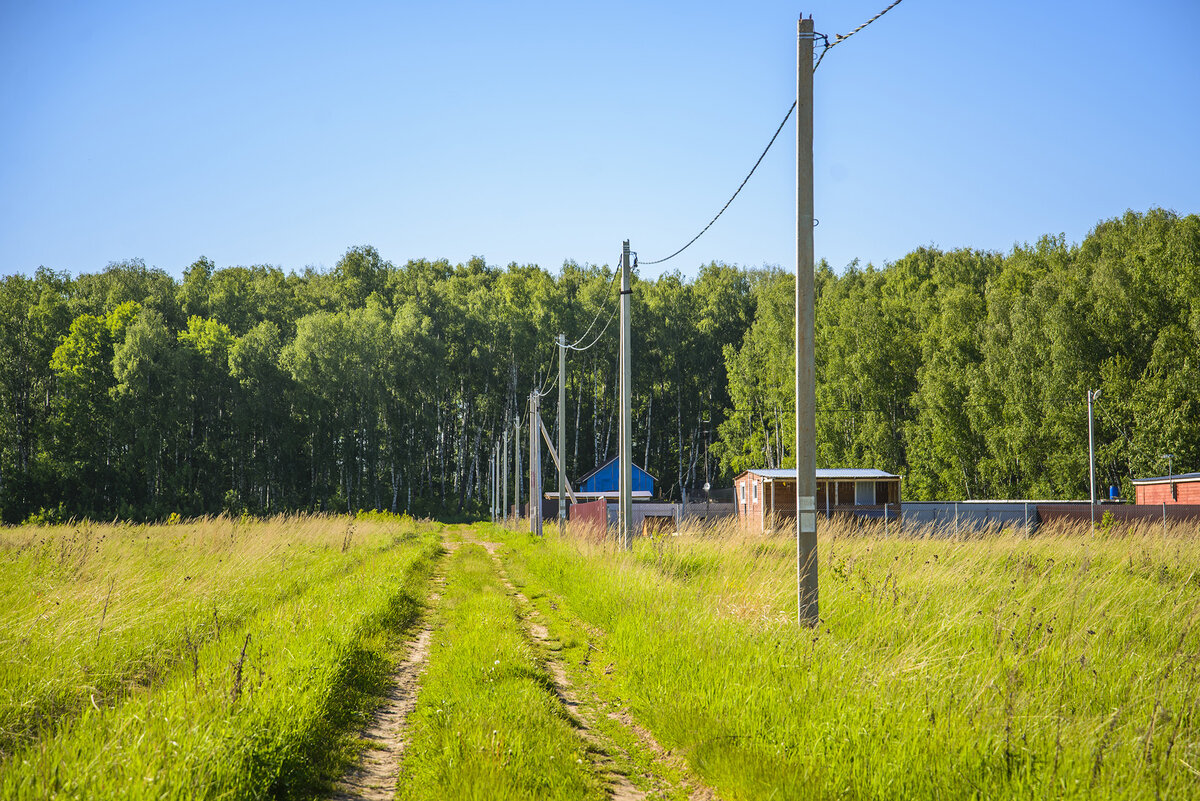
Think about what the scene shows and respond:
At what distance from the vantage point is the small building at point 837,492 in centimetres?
3266

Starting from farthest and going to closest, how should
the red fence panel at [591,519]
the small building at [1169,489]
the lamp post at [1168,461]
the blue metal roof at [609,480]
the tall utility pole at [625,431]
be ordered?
1. the blue metal roof at [609,480]
2. the lamp post at [1168,461]
3. the small building at [1169,489]
4. the red fence panel at [591,519]
5. the tall utility pole at [625,431]

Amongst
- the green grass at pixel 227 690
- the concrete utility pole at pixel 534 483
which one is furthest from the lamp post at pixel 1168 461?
the green grass at pixel 227 690

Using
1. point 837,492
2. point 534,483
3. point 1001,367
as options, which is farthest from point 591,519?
point 1001,367

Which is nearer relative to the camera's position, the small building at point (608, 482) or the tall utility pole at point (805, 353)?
the tall utility pole at point (805, 353)

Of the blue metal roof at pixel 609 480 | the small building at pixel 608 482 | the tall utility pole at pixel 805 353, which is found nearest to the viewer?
the tall utility pole at pixel 805 353

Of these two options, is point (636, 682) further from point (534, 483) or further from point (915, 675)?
point (534, 483)

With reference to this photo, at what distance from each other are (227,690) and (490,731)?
172cm

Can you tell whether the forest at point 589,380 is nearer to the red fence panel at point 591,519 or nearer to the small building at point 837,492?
the small building at point 837,492

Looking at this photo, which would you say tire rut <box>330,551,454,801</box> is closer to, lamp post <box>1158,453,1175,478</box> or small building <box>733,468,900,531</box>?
small building <box>733,468,900,531</box>

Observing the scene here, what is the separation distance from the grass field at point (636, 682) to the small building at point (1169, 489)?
73.4ft

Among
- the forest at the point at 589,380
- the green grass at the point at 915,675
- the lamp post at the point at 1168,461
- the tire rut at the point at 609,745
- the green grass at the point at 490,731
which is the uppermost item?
the forest at the point at 589,380

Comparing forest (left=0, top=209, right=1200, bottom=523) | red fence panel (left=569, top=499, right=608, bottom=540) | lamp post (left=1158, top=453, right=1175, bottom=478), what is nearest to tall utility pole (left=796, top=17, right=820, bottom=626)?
red fence panel (left=569, top=499, right=608, bottom=540)

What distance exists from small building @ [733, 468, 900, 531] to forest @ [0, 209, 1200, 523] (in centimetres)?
1087

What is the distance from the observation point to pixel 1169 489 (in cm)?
3259
